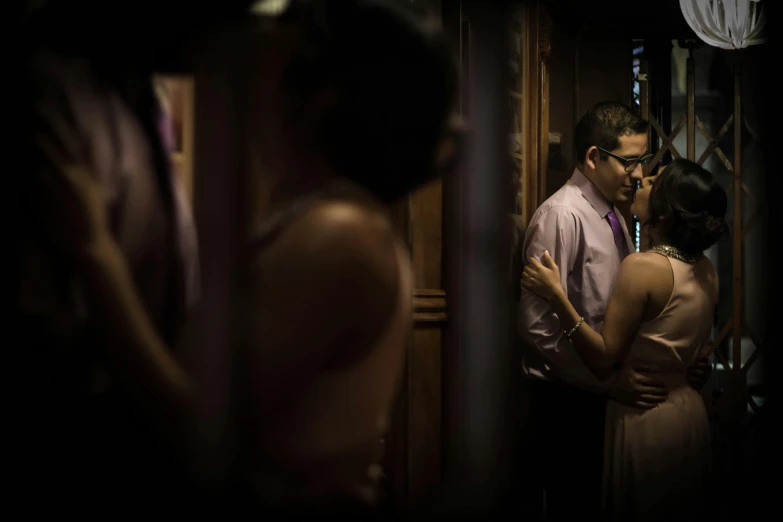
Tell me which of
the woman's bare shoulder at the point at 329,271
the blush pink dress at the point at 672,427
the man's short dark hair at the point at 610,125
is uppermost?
the man's short dark hair at the point at 610,125

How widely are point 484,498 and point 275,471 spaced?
1271 mm

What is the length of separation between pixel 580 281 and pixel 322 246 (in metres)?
2.27

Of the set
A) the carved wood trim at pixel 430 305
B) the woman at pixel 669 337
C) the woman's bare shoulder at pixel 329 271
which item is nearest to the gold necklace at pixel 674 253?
the woman at pixel 669 337

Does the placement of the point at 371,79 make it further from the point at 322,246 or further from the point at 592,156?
the point at 592,156

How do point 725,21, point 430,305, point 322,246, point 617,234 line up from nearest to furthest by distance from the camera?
point 322,246, point 430,305, point 725,21, point 617,234

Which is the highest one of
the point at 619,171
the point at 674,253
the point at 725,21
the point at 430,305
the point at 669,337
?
the point at 725,21

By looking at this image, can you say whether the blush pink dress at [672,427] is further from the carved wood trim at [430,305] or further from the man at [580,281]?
the carved wood trim at [430,305]

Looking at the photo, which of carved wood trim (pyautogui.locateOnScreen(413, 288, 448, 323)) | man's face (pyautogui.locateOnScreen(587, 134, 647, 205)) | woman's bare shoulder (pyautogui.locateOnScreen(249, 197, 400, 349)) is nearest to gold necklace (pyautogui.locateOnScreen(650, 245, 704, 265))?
man's face (pyautogui.locateOnScreen(587, 134, 647, 205))

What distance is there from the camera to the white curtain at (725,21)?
2.72 m

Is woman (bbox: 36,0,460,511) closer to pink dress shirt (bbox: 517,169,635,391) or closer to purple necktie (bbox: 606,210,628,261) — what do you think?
pink dress shirt (bbox: 517,169,635,391)

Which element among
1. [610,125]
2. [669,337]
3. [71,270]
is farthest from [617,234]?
[71,270]

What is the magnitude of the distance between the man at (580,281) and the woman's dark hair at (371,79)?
6.58ft

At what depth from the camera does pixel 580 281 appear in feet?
9.93

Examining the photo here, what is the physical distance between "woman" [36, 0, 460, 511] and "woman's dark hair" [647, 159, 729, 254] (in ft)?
5.62
